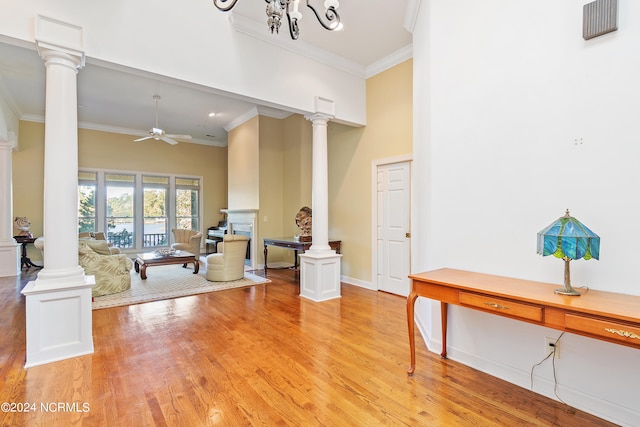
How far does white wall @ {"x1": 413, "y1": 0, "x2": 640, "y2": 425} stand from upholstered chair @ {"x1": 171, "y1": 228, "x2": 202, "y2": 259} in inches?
225

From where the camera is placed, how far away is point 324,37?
14.0ft

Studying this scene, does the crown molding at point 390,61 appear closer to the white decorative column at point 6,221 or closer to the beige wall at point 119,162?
the beige wall at point 119,162

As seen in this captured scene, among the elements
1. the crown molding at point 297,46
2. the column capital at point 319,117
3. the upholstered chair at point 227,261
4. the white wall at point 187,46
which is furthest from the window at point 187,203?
the crown molding at point 297,46

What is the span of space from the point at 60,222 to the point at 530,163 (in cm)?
393

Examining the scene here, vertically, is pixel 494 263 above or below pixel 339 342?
above

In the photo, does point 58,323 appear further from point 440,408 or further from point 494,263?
point 494,263

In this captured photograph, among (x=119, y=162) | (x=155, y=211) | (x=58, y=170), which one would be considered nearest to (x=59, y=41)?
(x=58, y=170)

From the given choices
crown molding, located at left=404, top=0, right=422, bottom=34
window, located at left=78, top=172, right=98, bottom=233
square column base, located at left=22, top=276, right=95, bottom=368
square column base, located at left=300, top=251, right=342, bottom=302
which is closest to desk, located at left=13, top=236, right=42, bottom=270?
window, located at left=78, top=172, right=98, bottom=233

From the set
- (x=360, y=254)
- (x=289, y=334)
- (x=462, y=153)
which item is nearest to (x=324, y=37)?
(x=462, y=153)

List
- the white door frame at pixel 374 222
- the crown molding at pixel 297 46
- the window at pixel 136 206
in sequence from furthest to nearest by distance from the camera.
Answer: the window at pixel 136 206 < the white door frame at pixel 374 222 < the crown molding at pixel 297 46

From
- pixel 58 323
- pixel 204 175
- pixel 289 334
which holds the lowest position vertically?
pixel 289 334

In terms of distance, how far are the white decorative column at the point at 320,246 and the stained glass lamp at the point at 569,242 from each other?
10.1 ft

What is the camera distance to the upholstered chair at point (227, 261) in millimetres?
5590

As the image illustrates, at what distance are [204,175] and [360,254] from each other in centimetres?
624
